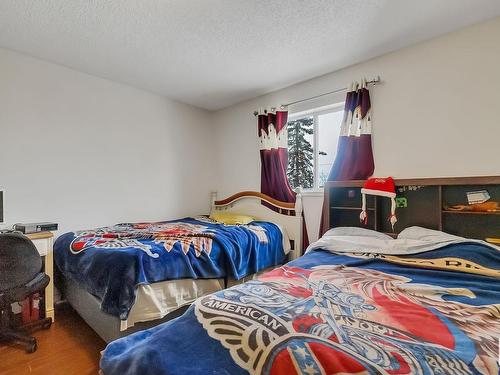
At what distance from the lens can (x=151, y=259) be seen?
178 cm

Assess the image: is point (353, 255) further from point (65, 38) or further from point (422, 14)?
point (65, 38)

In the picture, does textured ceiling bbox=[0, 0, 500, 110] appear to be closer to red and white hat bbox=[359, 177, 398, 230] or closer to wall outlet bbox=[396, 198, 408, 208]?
red and white hat bbox=[359, 177, 398, 230]

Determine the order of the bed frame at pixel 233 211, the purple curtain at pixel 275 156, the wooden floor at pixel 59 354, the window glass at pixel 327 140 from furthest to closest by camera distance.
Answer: the purple curtain at pixel 275 156, the window glass at pixel 327 140, the bed frame at pixel 233 211, the wooden floor at pixel 59 354

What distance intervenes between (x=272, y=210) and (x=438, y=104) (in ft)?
6.34

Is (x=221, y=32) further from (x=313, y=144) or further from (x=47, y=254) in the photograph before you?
(x=47, y=254)

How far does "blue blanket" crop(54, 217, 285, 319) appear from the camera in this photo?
Answer: 167cm

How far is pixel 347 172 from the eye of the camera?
2.59 m

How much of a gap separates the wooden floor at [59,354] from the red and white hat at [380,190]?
2.35 m

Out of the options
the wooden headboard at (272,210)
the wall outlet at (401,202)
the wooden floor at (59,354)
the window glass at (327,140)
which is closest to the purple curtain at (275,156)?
the wooden headboard at (272,210)

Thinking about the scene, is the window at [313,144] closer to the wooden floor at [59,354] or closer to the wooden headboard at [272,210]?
the wooden headboard at [272,210]

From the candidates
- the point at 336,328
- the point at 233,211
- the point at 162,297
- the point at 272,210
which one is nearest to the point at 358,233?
the point at 272,210

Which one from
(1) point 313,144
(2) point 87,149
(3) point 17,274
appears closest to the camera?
(3) point 17,274

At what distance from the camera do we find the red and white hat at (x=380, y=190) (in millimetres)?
2230

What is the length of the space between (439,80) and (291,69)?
4.36ft
